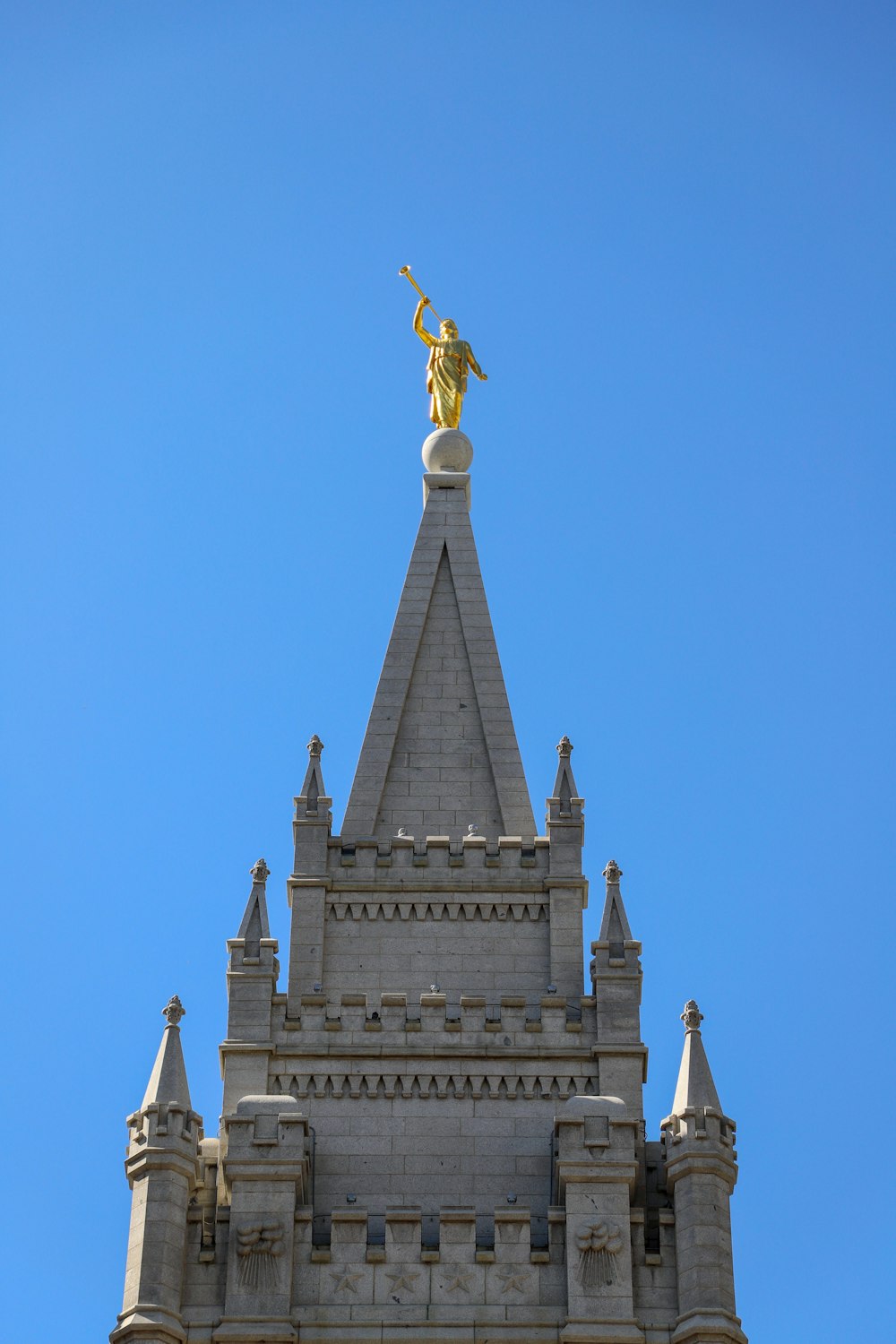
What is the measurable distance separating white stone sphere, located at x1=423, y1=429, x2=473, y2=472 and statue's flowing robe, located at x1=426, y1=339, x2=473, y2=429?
67cm

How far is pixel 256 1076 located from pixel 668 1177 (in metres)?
7.77

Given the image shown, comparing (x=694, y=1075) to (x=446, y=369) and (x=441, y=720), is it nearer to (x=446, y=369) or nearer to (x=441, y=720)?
(x=441, y=720)

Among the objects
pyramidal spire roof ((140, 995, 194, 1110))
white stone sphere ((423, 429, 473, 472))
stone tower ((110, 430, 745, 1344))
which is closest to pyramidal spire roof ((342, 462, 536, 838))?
stone tower ((110, 430, 745, 1344))

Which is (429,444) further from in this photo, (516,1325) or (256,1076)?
(516,1325)

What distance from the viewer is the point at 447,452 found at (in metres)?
62.7

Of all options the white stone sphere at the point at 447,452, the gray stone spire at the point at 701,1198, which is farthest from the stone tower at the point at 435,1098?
the white stone sphere at the point at 447,452

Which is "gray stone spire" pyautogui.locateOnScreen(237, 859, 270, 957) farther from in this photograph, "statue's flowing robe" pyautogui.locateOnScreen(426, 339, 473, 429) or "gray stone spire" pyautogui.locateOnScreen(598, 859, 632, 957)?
"statue's flowing robe" pyautogui.locateOnScreen(426, 339, 473, 429)

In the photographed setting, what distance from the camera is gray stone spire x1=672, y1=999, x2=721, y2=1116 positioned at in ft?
163

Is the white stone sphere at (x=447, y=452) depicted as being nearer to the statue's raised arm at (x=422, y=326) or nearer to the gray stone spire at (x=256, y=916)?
the statue's raised arm at (x=422, y=326)

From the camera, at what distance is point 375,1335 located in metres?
47.1

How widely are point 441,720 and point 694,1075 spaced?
1091 cm

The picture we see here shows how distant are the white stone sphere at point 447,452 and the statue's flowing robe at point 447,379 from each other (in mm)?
674

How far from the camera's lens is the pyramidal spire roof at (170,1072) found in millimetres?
49938

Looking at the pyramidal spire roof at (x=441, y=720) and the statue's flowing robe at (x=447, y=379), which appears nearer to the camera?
the pyramidal spire roof at (x=441, y=720)
